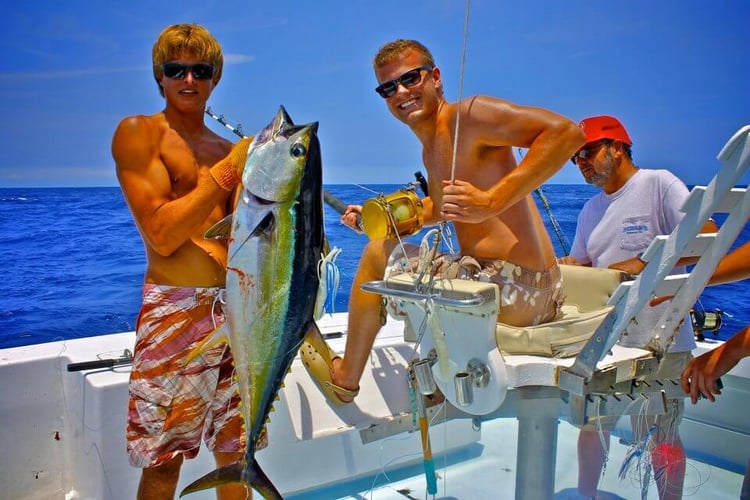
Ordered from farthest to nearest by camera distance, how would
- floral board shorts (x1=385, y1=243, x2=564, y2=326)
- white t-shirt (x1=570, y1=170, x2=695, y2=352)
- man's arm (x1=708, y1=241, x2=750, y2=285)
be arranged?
1. white t-shirt (x1=570, y1=170, x2=695, y2=352)
2. floral board shorts (x1=385, y1=243, x2=564, y2=326)
3. man's arm (x1=708, y1=241, x2=750, y2=285)

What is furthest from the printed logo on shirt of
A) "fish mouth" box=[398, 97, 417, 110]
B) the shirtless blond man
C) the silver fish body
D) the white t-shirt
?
the silver fish body

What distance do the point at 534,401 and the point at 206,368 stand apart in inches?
43.2

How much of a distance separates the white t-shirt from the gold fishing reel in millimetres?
1048

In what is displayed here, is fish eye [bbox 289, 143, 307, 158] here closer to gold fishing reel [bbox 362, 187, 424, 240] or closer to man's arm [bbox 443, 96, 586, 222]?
man's arm [bbox 443, 96, 586, 222]

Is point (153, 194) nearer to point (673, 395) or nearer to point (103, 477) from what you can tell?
point (103, 477)

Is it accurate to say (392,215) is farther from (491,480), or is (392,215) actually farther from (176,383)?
(491,480)

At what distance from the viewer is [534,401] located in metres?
2.02

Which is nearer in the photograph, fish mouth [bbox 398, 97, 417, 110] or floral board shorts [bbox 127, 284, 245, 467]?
floral board shorts [bbox 127, 284, 245, 467]

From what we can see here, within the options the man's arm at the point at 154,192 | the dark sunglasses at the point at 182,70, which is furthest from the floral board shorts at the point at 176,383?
the dark sunglasses at the point at 182,70

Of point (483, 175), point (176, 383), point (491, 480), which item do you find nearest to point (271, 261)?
point (176, 383)

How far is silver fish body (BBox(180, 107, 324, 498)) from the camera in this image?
1652 millimetres

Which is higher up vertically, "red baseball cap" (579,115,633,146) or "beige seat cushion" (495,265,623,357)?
"red baseball cap" (579,115,633,146)

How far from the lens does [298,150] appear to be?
166cm

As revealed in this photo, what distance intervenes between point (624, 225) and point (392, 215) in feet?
3.87
